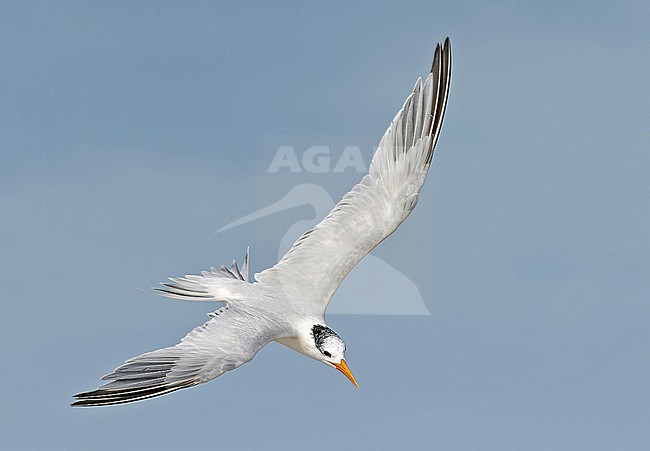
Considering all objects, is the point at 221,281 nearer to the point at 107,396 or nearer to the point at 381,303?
the point at 381,303

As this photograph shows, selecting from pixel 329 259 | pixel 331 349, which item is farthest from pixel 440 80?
pixel 331 349

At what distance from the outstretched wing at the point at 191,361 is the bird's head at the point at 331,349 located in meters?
0.50

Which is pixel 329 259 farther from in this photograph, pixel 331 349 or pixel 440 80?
pixel 440 80

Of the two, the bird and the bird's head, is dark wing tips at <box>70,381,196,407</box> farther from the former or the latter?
the bird's head

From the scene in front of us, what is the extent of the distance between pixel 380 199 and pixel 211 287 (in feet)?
7.38

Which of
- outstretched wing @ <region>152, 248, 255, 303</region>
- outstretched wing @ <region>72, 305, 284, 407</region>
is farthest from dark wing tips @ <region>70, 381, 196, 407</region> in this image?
outstretched wing @ <region>152, 248, 255, 303</region>

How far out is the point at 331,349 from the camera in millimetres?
10711

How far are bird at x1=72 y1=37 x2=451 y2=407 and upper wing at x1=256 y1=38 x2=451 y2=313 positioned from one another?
0.5 inches

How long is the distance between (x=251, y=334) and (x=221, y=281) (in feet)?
5.41

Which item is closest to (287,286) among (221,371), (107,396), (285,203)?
(285,203)

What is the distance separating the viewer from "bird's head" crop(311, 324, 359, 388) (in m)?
10.7

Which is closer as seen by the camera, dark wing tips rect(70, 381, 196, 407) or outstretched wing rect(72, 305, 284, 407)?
dark wing tips rect(70, 381, 196, 407)

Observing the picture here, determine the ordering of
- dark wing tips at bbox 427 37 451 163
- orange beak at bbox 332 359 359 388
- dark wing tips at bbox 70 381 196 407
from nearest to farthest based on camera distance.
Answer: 1. dark wing tips at bbox 70 381 196 407
2. orange beak at bbox 332 359 359 388
3. dark wing tips at bbox 427 37 451 163

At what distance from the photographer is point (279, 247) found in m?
12.3
